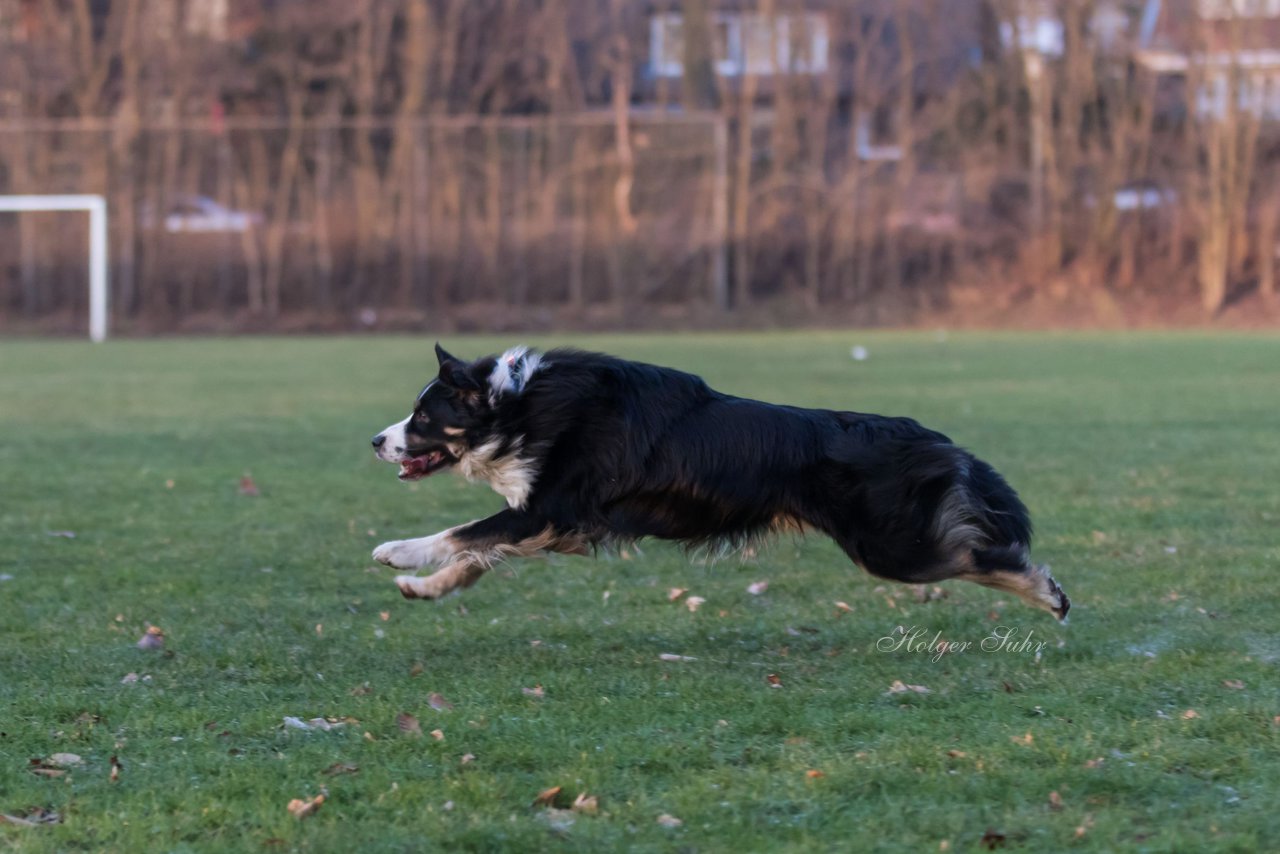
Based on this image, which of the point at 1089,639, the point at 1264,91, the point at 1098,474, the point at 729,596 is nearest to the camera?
the point at 1089,639

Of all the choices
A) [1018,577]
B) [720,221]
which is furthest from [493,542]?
[720,221]

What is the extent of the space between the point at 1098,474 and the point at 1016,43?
2225 centimetres

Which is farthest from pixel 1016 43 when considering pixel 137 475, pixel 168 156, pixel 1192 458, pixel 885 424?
pixel 885 424

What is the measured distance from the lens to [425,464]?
6.17 meters

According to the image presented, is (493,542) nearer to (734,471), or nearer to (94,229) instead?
(734,471)

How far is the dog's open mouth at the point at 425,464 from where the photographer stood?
611 centimetres

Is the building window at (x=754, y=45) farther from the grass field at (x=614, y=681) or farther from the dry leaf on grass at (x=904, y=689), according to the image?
the dry leaf on grass at (x=904, y=689)

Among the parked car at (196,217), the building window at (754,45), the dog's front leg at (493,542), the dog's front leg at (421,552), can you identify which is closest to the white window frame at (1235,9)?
the building window at (754,45)

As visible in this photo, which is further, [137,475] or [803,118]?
[803,118]

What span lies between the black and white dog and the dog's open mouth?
9 cm

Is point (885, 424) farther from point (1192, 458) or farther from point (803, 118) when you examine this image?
point (803, 118)

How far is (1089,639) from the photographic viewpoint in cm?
561

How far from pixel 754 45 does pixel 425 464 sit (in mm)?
27399

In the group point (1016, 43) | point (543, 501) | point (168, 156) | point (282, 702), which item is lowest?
point (282, 702)
